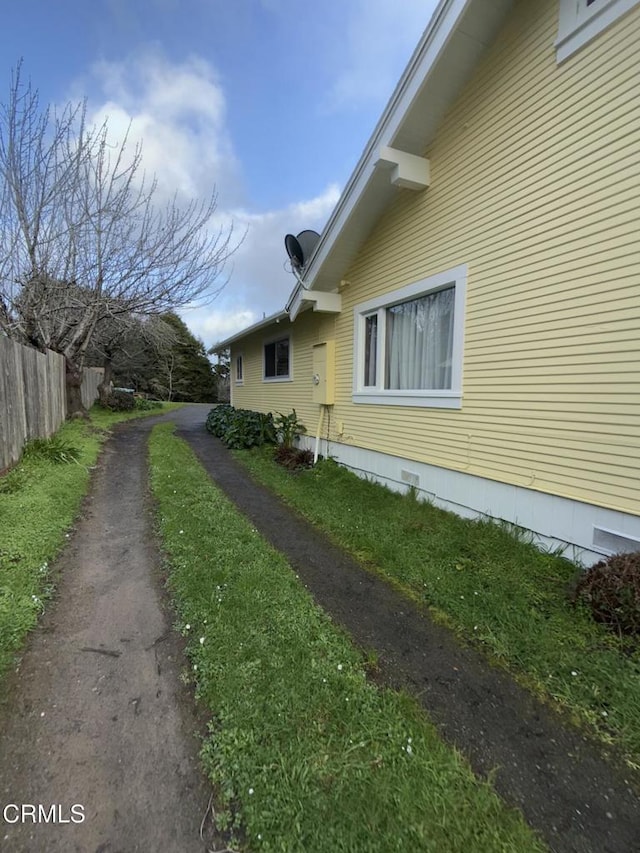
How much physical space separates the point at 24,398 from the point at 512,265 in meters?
7.31

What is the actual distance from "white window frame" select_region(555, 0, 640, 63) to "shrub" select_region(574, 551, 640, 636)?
4.26 meters

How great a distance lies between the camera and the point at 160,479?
21.2 ft

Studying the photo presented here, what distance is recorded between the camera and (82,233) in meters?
8.55

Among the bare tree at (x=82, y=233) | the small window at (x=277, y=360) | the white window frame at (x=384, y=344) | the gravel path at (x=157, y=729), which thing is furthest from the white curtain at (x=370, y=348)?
the bare tree at (x=82, y=233)

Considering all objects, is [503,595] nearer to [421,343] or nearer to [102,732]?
[102,732]

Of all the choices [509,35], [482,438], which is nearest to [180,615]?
[482,438]

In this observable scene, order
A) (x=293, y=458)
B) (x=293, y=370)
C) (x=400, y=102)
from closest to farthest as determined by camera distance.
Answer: (x=400, y=102) < (x=293, y=458) < (x=293, y=370)

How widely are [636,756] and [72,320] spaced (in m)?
12.0

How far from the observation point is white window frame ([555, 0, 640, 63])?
3191 mm

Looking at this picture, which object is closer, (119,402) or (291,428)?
(291,428)

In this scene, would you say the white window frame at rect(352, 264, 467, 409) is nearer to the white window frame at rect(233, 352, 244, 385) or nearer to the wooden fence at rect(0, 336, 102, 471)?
the wooden fence at rect(0, 336, 102, 471)

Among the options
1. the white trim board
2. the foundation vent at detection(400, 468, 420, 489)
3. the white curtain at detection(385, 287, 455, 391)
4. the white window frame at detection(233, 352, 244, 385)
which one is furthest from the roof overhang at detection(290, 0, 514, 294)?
the white window frame at detection(233, 352, 244, 385)

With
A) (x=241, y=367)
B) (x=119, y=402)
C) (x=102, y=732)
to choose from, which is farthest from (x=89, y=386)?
(x=102, y=732)

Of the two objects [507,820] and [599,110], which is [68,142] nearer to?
[599,110]
